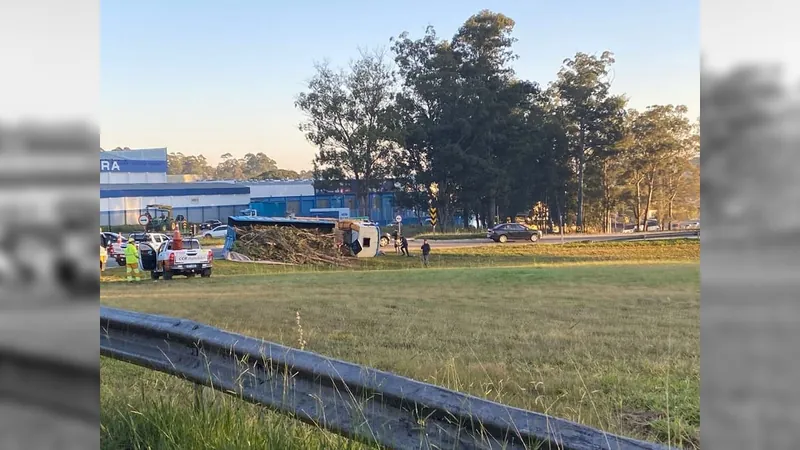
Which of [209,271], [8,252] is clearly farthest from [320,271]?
[8,252]

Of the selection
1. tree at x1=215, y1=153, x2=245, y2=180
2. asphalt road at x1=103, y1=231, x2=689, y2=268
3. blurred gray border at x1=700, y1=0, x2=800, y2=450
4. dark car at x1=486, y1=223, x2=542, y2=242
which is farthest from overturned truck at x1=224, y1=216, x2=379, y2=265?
blurred gray border at x1=700, y1=0, x2=800, y2=450

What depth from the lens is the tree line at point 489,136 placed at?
7.13 ft

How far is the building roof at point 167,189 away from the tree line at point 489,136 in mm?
526

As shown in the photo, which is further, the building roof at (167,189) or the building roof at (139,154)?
the building roof at (167,189)

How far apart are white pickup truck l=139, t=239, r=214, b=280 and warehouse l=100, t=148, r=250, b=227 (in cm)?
16

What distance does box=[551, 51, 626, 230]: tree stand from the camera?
2.07m

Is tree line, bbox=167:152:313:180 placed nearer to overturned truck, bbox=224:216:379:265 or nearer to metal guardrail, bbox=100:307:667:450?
overturned truck, bbox=224:216:379:265

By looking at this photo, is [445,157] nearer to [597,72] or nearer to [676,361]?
[597,72]

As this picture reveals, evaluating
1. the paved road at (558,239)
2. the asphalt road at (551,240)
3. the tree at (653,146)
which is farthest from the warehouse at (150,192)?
the tree at (653,146)

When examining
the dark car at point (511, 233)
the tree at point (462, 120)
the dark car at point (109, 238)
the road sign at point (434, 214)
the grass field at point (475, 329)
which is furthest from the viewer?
the dark car at point (109, 238)

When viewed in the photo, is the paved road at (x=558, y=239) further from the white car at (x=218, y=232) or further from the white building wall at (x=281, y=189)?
the white car at (x=218, y=232)

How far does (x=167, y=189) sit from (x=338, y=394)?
6.11ft

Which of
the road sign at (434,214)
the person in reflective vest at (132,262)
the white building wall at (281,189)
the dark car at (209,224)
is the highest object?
A: the white building wall at (281,189)

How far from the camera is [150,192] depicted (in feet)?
9.55
